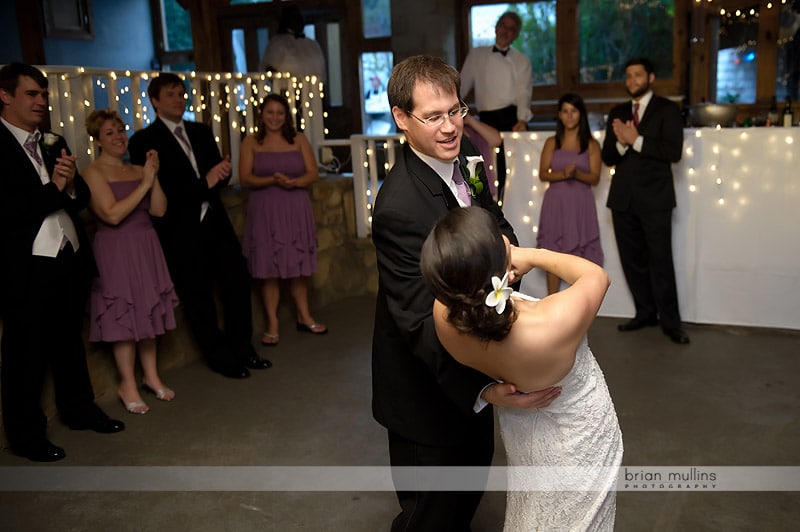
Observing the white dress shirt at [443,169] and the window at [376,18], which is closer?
the white dress shirt at [443,169]

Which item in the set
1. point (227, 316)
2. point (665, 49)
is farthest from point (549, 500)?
point (665, 49)

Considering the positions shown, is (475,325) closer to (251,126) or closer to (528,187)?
(528,187)

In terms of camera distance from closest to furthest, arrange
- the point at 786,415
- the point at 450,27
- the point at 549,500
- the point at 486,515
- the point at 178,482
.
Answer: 1. the point at 549,500
2. the point at 486,515
3. the point at 178,482
4. the point at 786,415
5. the point at 450,27

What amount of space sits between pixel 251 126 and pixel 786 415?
381cm

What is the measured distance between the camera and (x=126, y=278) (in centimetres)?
403

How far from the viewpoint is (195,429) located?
156 inches

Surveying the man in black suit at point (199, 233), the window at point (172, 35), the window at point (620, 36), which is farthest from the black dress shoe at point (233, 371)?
the window at point (172, 35)

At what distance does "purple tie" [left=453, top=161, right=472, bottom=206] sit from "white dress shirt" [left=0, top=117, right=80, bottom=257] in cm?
216

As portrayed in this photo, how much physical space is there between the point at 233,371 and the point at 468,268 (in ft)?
10.6

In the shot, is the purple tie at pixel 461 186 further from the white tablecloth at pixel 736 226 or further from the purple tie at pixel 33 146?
the white tablecloth at pixel 736 226

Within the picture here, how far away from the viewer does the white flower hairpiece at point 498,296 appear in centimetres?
165

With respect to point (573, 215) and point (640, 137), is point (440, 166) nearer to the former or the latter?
point (640, 137)

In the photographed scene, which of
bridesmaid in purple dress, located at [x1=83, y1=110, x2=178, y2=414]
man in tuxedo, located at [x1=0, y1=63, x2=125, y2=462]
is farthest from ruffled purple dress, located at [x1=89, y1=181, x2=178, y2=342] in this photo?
man in tuxedo, located at [x1=0, y1=63, x2=125, y2=462]

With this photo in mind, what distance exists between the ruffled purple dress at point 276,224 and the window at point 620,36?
4391 mm
